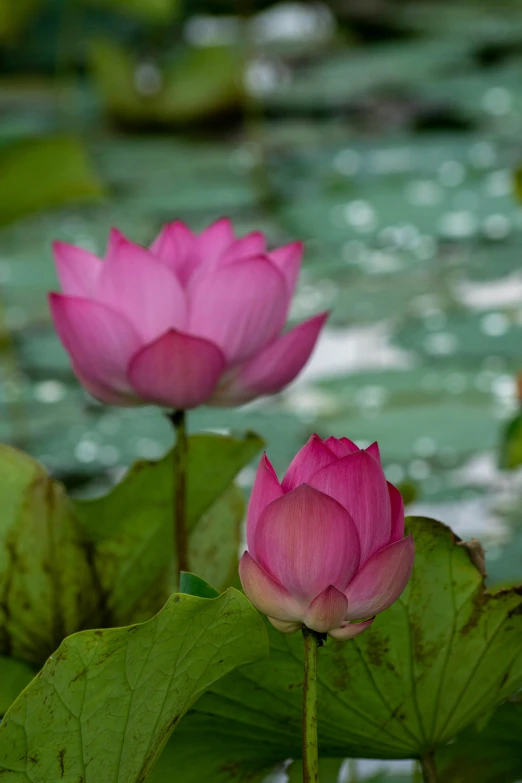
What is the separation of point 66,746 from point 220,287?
0.25 m

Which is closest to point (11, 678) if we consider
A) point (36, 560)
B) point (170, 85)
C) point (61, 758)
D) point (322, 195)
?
point (36, 560)

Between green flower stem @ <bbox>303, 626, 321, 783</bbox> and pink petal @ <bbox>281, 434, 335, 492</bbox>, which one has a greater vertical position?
pink petal @ <bbox>281, 434, 335, 492</bbox>

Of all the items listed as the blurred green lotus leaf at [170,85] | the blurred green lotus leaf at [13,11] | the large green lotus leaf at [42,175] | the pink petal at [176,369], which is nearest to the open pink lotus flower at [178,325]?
the pink petal at [176,369]

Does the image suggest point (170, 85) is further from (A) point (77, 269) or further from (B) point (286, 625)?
(B) point (286, 625)

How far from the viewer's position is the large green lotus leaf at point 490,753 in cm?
64

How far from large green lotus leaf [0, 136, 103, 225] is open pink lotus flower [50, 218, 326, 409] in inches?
18.5

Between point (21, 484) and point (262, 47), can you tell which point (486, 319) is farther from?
point (262, 47)

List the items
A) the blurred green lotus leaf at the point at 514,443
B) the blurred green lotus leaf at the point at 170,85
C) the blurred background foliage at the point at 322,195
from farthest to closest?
the blurred green lotus leaf at the point at 170,85 < the blurred background foliage at the point at 322,195 < the blurred green lotus leaf at the point at 514,443

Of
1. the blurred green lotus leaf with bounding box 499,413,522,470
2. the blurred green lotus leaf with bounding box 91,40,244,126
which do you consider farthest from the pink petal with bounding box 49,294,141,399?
the blurred green lotus leaf with bounding box 91,40,244,126

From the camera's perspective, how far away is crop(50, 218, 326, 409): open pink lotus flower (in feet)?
2.11

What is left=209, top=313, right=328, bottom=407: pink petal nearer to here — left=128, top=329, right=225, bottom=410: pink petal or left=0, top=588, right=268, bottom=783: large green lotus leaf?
left=128, top=329, right=225, bottom=410: pink petal

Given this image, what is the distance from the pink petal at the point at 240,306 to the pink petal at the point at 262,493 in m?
0.19

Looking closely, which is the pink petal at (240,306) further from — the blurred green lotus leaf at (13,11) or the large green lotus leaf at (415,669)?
the blurred green lotus leaf at (13,11)

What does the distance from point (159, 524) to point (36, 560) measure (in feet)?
0.23
